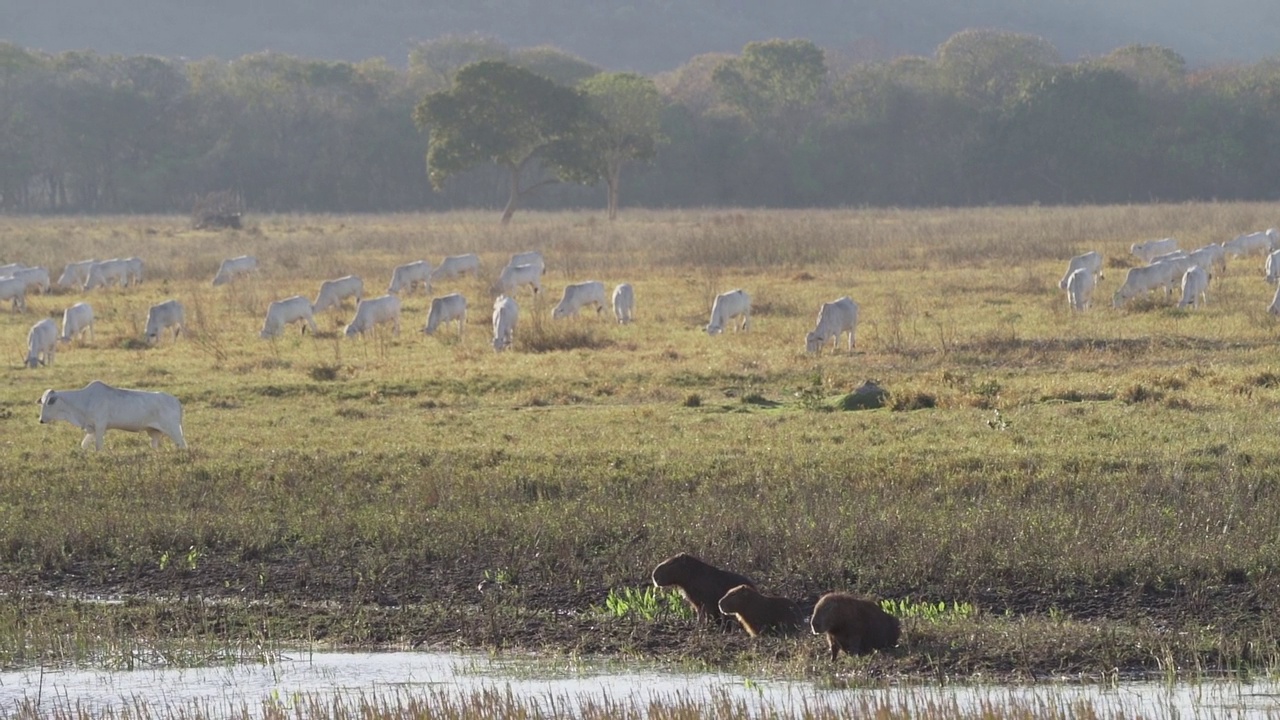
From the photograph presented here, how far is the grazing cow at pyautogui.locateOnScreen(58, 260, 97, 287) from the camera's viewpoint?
30.9 m

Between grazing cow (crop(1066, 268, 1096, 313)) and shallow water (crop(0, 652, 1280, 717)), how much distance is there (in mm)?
15491

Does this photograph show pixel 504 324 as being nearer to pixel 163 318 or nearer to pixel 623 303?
pixel 623 303

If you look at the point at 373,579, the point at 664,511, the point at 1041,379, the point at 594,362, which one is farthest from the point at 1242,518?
the point at 594,362

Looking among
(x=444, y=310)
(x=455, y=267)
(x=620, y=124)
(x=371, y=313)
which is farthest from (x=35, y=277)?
(x=620, y=124)

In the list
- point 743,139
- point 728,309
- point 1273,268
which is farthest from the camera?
point 743,139

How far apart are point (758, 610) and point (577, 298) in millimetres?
16431

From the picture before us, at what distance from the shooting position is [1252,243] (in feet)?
101

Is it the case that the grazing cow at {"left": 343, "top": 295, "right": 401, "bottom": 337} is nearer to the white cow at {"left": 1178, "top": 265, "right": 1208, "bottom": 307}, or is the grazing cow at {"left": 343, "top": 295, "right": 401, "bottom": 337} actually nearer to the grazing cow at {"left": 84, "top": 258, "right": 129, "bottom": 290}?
the grazing cow at {"left": 84, "top": 258, "right": 129, "bottom": 290}

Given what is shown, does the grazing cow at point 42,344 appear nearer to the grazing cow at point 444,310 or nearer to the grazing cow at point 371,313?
the grazing cow at point 371,313

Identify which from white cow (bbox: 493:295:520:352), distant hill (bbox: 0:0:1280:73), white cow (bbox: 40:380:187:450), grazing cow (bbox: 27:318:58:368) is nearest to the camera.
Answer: white cow (bbox: 40:380:187:450)

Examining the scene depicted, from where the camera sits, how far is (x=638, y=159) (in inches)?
2288

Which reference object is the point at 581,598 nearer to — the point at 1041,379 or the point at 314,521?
the point at 314,521

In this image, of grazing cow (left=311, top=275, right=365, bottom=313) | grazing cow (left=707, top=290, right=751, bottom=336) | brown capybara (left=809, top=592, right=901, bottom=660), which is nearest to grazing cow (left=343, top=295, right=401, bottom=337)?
grazing cow (left=311, top=275, right=365, bottom=313)

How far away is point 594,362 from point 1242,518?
956 cm
